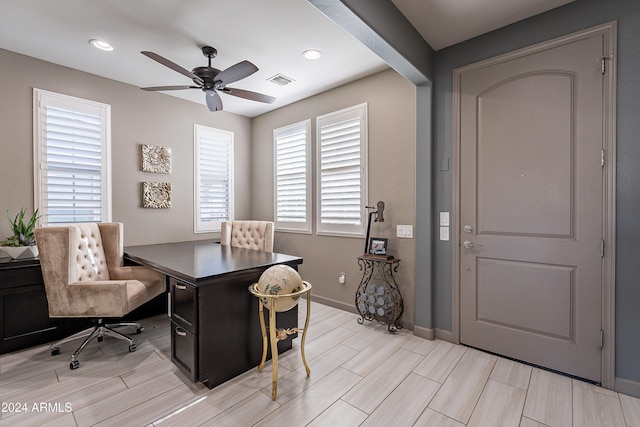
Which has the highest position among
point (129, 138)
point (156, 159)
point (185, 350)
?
point (129, 138)

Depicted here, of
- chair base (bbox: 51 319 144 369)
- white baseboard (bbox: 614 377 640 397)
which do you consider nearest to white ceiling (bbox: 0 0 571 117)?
chair base (bbox: 51 319 144 369)

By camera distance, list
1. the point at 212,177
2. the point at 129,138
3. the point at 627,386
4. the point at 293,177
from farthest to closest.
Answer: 1. the point at 212,177
2. the point at 293,177
3. the point at 129,138
4. the point at 627,386

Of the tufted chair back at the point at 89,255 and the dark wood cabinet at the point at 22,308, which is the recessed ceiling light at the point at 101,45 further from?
the dark wood cabinet at the point at 22,308

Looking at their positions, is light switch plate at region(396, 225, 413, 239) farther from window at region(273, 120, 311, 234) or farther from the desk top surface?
window at region(273, 120, 311, 234)

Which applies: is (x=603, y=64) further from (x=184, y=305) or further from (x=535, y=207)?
(x=184, y=305)

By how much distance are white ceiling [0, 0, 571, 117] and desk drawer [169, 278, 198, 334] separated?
2.21 m

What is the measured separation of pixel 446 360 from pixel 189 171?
4060 millimetres

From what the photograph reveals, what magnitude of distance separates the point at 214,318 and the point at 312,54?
270 centimetres

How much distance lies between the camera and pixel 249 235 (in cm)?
404

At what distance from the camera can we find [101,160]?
353 centimetres

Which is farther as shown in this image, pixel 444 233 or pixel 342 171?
pixel 342 171

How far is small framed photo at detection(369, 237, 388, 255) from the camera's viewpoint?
3.20 meters

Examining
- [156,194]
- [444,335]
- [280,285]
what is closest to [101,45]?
[156,194]

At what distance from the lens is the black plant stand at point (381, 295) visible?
123 inches
